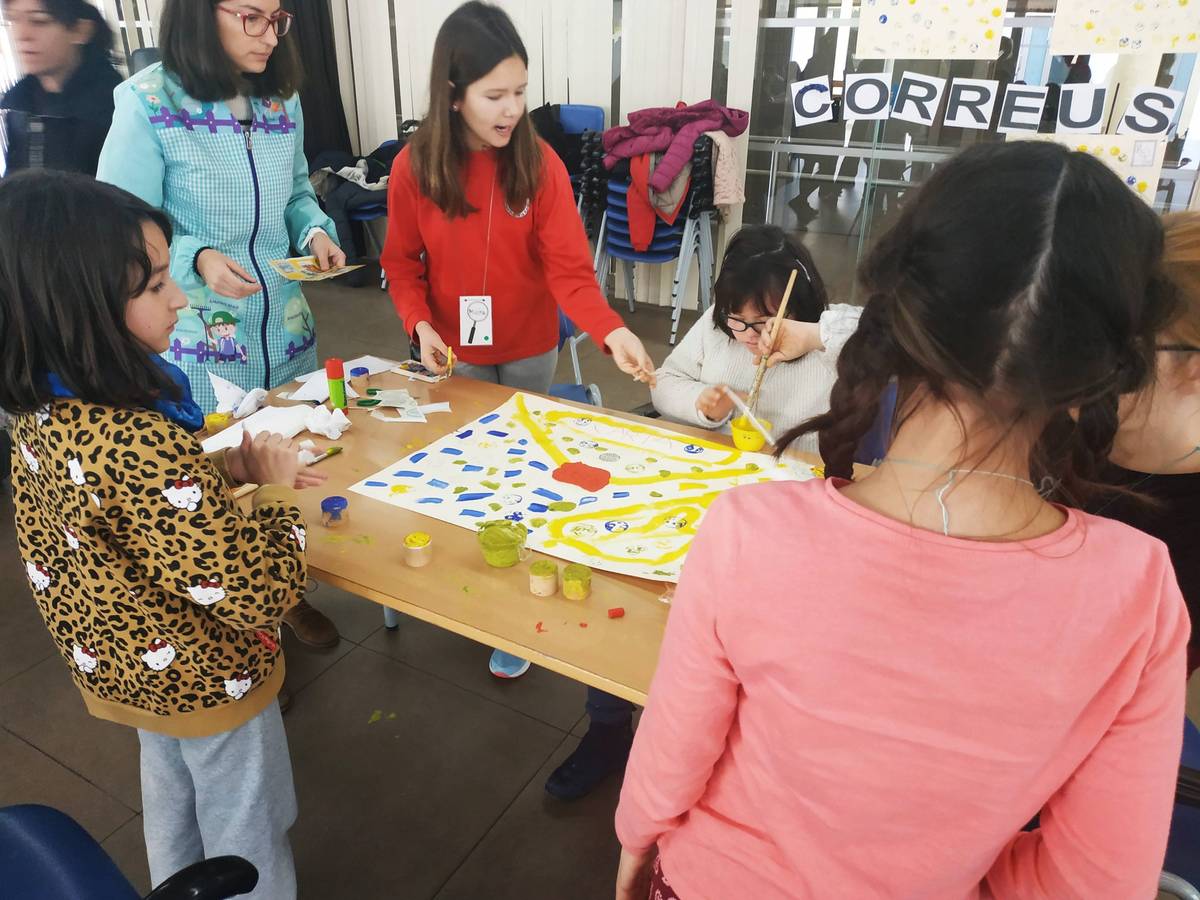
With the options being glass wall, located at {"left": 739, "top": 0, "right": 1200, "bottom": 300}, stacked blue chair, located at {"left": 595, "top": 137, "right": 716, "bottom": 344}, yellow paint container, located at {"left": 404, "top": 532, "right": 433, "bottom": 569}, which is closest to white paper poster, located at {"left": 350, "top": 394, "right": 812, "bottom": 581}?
yellow paint container, located at {"left": 404, "top": 532, "right": 433, "bottom": 569}

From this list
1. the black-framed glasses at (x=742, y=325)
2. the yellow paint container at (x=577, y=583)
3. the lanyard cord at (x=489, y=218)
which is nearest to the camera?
the yellow paint container at (x=577, y=583)

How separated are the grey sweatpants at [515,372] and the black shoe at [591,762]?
90 cm

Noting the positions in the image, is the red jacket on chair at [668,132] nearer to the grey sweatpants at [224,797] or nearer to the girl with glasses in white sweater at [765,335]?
the girl with glasses in white sweater at [765,335]

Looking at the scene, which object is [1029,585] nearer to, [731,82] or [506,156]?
[506,156]

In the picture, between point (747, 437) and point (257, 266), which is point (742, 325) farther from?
point (257, 266)

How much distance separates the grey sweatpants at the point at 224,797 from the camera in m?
1.17

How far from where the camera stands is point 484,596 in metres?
1.17

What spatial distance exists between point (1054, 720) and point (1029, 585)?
0.11 m

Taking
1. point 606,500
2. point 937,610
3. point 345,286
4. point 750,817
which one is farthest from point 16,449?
point 345,286

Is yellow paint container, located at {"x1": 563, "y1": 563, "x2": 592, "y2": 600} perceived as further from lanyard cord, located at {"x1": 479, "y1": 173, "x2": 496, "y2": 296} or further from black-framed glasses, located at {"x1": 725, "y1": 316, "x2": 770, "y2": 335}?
lanyard cord, located at {"x1": 479, "y1": 173, "x2": 496, "y2": 296}

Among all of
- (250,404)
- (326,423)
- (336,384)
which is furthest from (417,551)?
(250,404)

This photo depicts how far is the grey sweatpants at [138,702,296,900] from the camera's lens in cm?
117

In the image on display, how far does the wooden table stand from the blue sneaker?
79 centimetres

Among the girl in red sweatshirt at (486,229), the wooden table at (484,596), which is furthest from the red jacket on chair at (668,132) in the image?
the wooden table at (484,596)
